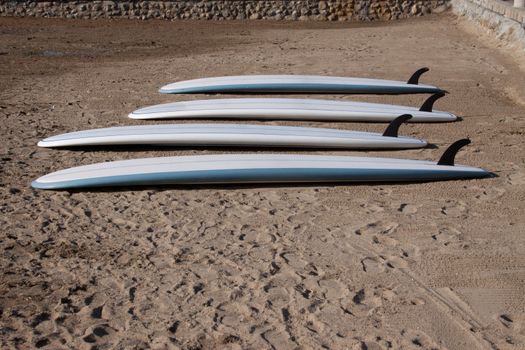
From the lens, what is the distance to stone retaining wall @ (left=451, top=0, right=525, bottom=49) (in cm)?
1284

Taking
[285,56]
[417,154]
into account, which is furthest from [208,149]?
[285,56]

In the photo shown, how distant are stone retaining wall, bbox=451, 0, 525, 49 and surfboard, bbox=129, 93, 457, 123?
158 inches

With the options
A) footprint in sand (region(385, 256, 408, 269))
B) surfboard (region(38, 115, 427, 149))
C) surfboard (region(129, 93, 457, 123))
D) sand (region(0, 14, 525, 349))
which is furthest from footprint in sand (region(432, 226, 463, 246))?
surfboard (region(129, 93, 457, 123))

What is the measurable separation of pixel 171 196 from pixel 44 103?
12.9 feet

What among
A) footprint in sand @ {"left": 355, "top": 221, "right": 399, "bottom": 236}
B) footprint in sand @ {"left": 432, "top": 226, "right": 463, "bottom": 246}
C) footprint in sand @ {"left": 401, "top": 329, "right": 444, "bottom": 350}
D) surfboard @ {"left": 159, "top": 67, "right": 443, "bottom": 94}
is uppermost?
footprint in sand @ {"left": 401, "top": 329, "right": 444, "bottom": 350}

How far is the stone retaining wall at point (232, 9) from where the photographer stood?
1788 cm

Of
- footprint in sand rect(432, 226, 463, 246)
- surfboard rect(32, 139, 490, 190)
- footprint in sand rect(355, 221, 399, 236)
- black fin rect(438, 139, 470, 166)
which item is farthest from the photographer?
black fin rect(438, 139, 470, 166)

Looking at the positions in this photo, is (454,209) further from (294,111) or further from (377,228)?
(294,111)

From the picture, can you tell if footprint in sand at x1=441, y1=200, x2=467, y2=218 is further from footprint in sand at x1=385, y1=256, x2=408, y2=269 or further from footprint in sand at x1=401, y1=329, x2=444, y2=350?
footprint in sand at x1=401, y1=329, x2=444, y2=350

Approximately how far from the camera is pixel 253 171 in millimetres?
6895

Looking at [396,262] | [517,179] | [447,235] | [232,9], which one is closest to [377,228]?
[447,235]

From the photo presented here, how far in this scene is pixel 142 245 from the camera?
226 inches

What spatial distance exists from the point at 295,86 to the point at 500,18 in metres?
5.01

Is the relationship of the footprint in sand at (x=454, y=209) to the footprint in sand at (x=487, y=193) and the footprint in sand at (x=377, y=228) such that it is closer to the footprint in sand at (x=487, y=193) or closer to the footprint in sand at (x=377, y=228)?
the footprint in sand at (x=487, y=193)
